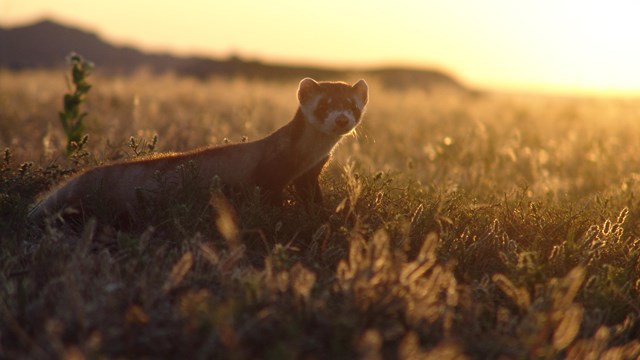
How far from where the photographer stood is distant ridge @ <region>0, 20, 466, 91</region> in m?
49.2

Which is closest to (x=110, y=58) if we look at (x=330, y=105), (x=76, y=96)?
(x=76, y=96)

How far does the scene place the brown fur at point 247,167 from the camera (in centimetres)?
511

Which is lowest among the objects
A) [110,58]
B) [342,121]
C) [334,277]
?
[110,58]

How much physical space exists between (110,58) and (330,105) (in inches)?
2198

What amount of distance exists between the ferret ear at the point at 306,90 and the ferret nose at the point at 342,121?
364mm

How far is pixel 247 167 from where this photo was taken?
5324 millimetres

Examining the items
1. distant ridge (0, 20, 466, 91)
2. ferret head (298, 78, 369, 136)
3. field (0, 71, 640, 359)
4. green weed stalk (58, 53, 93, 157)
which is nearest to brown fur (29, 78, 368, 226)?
ferret head (298, 78, 369, 136)

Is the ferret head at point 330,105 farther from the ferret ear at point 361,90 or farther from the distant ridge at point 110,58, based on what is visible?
the distant ridge at point 110,58

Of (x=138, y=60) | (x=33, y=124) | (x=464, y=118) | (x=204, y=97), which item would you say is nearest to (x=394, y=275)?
(x=33, y=124)

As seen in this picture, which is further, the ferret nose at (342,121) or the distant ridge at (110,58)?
the distant ridge at (110,58)

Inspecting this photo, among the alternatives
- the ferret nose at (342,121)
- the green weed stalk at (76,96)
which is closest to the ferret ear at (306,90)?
the ferret nose at (342,121)

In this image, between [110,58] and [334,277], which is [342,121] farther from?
[110,58]

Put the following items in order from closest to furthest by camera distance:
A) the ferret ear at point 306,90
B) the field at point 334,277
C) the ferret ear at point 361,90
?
the field at point 334,277 → the ferret ear at point 306,90 → the ferret ear at point 361,90

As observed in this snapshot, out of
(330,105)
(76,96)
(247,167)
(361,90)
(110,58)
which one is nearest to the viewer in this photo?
(247,167)
